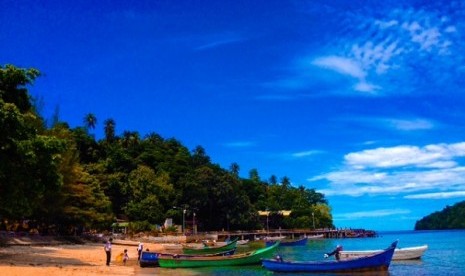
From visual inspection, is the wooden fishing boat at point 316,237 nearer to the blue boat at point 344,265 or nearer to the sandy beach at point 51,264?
the sandy beach at point 51,264

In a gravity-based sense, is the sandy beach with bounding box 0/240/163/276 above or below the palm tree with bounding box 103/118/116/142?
below

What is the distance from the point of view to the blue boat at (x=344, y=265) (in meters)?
30.5

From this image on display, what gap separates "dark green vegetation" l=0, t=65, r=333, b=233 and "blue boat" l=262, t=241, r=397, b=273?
50.6ft

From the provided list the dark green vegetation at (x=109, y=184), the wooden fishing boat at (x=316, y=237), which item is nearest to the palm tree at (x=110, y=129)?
the dark green vegetation at (x=109, y=184)

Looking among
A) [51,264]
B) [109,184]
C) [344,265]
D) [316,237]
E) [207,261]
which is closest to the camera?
[51,264]

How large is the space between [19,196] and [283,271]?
17158mm

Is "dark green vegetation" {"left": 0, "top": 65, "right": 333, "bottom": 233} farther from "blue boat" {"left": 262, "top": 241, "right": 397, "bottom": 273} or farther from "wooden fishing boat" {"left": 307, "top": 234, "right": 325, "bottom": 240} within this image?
"blue boat" {"left": 262, "top": 241, "right": 397, "bottom": 273}

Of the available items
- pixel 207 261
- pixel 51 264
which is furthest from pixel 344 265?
pixel 51 264

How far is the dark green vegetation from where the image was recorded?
2547 cm

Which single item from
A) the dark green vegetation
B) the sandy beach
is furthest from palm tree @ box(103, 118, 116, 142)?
the sandy beach

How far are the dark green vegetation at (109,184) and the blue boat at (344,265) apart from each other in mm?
15426

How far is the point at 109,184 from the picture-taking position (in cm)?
8444

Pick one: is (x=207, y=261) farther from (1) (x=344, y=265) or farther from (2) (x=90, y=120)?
(2) (x=90, y=120)

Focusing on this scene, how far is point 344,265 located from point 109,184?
6131 cm
